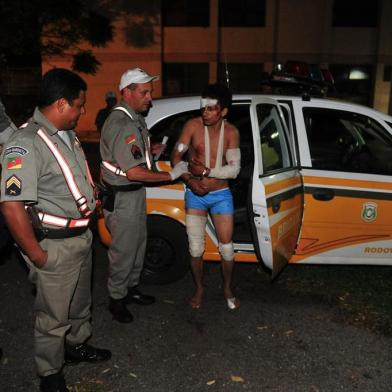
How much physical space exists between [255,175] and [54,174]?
1.57 meters

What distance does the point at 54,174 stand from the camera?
263 centimetres

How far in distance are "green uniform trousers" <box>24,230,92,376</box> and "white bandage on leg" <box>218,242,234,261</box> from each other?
53.6 inches

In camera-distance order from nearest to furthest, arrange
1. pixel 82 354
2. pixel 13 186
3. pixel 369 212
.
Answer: pixel 13 186
pixel 82 354
pixel 369 212

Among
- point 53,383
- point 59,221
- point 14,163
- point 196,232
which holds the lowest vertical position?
point 53,383

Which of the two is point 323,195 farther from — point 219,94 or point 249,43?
point 249,43

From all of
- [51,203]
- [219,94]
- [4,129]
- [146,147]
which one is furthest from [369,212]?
[4,129]

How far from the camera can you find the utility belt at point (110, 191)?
12.0 ft

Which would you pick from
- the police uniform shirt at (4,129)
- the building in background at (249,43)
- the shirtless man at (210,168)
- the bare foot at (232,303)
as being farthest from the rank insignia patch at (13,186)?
the building in background at (249,43)

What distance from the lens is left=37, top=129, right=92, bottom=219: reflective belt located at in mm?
2604

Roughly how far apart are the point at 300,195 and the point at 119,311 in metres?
1.78

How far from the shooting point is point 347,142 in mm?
4742

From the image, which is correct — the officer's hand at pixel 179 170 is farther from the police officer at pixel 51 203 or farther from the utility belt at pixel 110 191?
the police officer at pixel 51 203

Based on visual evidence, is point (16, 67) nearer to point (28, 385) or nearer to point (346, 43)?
point (346, 43)

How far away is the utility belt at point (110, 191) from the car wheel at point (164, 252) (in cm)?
69
